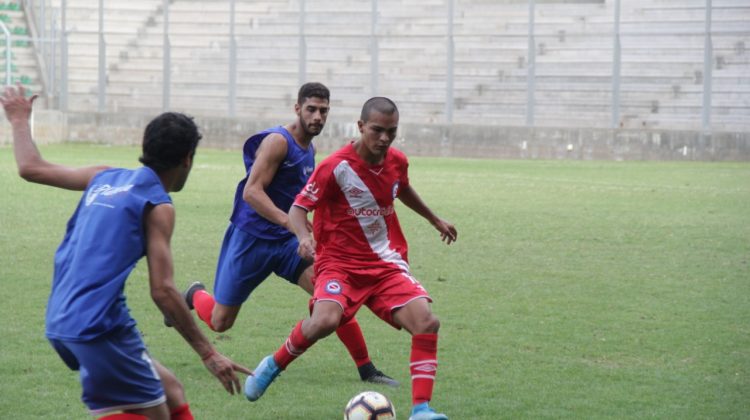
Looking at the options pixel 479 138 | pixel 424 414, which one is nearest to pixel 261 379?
pixel 424 414

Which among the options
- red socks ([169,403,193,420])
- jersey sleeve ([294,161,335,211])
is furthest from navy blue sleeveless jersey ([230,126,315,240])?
red socks ([169,403,193,420])

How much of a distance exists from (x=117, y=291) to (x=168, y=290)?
0.62ft

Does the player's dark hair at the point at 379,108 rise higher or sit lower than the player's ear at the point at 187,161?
higher

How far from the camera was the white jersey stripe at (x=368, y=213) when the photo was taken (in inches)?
262

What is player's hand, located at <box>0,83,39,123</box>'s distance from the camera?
16.3 feet

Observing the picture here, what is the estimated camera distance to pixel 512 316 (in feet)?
29.9

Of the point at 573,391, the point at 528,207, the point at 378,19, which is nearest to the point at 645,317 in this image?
the point at 573,391

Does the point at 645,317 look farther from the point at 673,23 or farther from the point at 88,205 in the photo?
the point at 673,23

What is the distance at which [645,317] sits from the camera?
9.09 metres

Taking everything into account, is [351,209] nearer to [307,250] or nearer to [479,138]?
[307,250]

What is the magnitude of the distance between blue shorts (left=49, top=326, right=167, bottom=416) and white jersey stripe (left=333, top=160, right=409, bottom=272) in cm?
236

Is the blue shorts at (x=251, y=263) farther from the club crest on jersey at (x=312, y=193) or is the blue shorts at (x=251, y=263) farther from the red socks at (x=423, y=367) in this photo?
the red socks at (x=423, y=367)

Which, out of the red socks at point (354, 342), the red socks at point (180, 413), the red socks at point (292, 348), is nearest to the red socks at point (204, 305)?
the red socks at point (354, 342)

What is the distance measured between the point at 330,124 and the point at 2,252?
20594 millimetres
